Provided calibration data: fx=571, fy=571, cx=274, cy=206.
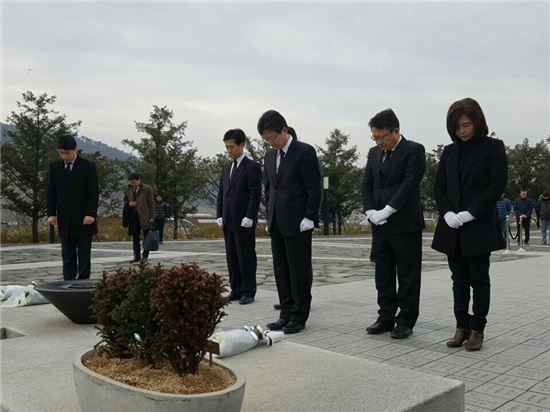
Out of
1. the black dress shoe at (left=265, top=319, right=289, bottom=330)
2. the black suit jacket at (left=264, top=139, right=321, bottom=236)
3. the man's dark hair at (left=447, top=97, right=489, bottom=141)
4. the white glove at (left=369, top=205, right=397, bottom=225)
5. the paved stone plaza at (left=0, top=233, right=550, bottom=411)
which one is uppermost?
the man's dark hair at (left=447, top=97, right=489, bottom=141)

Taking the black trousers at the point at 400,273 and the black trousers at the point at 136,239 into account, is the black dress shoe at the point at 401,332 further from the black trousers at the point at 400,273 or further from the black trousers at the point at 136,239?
the black trousers at the point at 136,239

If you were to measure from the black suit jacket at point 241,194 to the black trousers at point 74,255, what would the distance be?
1.53 metres

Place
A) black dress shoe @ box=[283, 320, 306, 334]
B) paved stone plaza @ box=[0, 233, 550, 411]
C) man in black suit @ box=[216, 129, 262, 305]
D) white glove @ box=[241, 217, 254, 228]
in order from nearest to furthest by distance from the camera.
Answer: paved stone plaza @ box=[0, 233, 550, 411] → black dress shoe @ box=[283, 320, 306, 334] → white glove @ box=[241, 217, 254, 228] → man in black suit @ box=[216, 129, 262, 305]

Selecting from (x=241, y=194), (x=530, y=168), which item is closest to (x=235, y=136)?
(x=241, y=194)

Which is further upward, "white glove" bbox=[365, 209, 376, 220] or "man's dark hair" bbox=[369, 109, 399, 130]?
"man's dark hair" bbox=[369, 109, 399, 130]

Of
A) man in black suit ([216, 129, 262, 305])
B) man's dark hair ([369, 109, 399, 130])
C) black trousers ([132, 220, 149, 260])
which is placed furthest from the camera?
black trousers ([132, 220, 149, 260])

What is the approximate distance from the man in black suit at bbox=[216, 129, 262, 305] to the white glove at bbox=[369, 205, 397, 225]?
1.80 meters

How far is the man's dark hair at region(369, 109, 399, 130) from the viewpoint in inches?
185

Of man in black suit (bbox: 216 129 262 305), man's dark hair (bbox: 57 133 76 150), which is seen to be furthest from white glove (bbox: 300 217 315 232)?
man's dark hair (bbox: 57 133 76 150)

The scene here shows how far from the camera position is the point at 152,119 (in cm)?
2283

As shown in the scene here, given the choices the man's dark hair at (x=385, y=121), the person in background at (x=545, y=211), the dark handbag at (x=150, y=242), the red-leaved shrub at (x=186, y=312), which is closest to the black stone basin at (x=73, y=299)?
the red-leaved shrub at (x=186, y=312)

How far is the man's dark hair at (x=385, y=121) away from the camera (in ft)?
15.5

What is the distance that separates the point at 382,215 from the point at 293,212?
79cm

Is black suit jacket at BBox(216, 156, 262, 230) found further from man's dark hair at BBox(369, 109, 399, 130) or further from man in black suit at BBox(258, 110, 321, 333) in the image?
man's dark hair at BBox(369, 109, 399, 130)
